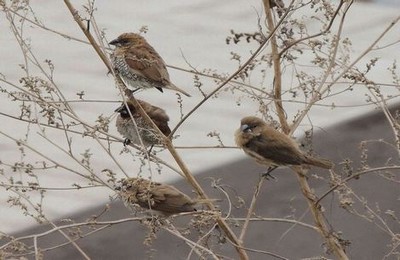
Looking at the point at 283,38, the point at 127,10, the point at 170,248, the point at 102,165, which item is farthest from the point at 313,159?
the point at 127,10

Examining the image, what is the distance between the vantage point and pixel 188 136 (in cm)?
965

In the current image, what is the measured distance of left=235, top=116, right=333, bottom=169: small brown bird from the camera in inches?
183

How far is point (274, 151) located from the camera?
15.6 feet

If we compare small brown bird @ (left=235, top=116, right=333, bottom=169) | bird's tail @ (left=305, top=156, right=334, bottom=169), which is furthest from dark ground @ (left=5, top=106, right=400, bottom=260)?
bird's tail @ (left=305, top=156, right=334, bottom=169)

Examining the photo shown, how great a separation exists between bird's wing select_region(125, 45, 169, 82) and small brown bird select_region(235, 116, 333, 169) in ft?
2.85

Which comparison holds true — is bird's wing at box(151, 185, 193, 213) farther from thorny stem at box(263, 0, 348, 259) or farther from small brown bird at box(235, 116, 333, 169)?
thorny stem at box(263, 0, 348, 259)

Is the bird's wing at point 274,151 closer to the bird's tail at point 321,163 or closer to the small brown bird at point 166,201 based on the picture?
the bird's tail at point 321,163

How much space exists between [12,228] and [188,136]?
6.94 ft

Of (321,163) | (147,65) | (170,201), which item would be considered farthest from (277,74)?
(147,65)

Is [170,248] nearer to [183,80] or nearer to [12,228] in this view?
[12,228]

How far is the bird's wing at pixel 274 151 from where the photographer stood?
4.68m

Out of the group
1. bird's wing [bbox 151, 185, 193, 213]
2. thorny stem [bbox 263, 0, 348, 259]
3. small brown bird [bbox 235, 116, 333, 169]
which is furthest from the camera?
bird's wing [bbox 151, 185, 193, 213]

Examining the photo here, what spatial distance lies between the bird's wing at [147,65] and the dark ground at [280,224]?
1250mm

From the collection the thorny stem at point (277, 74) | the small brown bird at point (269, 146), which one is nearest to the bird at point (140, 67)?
the small brown bird at point (269, 146)
